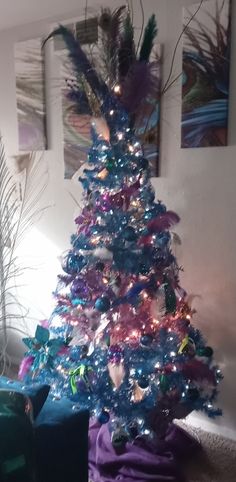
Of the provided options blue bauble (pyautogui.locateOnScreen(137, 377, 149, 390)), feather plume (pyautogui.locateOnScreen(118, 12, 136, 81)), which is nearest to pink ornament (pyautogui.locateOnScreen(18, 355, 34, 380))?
blue bauble (pyautogui.locateOnScreen(137, 377, 149, 390))

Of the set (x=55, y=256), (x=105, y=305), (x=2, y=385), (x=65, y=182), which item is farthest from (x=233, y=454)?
(x=65, y=182)

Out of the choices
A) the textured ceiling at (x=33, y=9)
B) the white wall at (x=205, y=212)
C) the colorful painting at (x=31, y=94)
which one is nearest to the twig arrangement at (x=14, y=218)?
the colorful painting at (x=31, y=94)

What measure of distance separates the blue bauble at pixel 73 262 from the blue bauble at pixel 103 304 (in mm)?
179

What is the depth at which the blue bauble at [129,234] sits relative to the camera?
1.82 metres

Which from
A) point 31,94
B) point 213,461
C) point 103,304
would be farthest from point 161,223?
point 31,94

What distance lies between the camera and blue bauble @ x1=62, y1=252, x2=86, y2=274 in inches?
76.1

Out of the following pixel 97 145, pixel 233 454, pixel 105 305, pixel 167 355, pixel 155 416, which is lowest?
pixel 233 454

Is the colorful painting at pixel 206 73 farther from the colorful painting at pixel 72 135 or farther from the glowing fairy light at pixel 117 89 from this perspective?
the colorful painting at pixel 72 135

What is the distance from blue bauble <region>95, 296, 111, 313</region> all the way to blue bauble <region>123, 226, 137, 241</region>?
255 millimetres

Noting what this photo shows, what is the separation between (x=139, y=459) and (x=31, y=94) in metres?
2.08

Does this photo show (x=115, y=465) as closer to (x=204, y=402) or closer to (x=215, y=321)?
(x=204, y=402)

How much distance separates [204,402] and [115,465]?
47cm

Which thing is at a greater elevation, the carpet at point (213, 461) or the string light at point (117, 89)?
the string light at point (117, 89)

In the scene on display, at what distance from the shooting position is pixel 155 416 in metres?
1.93
